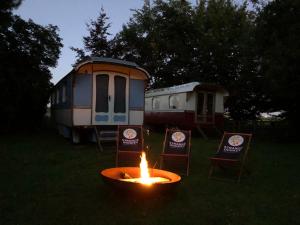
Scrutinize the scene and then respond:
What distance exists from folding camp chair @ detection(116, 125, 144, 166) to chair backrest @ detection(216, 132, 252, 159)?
2.22m

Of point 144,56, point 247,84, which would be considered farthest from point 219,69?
point 144,56

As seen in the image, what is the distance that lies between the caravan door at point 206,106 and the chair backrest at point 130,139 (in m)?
9.18

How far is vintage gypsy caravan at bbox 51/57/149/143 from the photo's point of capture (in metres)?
12.5

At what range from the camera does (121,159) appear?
920 cm

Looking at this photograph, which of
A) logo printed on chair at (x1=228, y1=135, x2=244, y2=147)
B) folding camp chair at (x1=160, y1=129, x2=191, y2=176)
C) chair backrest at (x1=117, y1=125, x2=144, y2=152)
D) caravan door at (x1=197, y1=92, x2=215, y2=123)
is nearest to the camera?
logo printed on chair at (x1=228, y1=135, x2=244, y2=147)

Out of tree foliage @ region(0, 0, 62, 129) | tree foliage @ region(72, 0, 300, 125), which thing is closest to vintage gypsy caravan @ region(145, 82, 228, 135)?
tree foliage @ region(72, 0, 300, 125)

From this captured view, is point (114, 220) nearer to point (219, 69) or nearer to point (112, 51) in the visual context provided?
point (219, 69)

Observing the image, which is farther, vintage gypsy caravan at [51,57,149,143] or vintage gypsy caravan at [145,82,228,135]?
vintage gypsy caravan at [145,82,228,135]

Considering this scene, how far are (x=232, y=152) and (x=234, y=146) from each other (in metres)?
0.18

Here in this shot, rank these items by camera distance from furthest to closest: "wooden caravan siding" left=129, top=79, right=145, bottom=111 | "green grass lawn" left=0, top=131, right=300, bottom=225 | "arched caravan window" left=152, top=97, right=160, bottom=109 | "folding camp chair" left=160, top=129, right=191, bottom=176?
"arched caravan window" left=152, top=97, right=160, bottom=109
"wooden caravan siding" left=129, top=79, right=145, bottom=111
"folding camp chair" left=160, top=129, right=191, bottom=176
"green grass lawn" left=0, top=131, right=300, bottom=225

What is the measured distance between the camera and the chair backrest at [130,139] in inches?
362

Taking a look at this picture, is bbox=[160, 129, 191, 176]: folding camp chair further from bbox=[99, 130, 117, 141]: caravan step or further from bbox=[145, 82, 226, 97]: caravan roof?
bbox=[145, 82, 226, 97]: caravan roof

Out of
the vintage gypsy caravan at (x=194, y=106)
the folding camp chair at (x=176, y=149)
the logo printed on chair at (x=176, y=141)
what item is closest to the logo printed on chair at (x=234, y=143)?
the folding camp chair at (x=176, y=149)

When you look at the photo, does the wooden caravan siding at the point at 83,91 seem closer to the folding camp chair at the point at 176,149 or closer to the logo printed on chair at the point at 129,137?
the logo printed on chair at the point at 129,137
